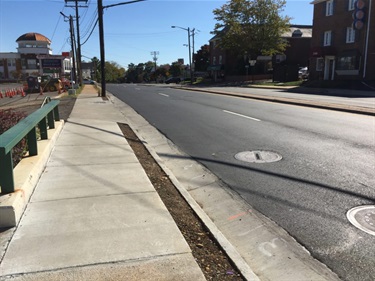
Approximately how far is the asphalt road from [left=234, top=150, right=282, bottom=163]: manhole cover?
0.15 metres

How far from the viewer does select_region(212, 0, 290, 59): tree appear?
178 feet

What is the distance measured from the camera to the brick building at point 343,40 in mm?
33312

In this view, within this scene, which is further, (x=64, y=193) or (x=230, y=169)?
(x=230, y=169)

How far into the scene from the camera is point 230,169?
6.86 meters

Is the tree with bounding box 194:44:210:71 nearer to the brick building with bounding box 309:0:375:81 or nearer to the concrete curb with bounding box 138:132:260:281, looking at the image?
the brick building with bounding box 309:0:375:81

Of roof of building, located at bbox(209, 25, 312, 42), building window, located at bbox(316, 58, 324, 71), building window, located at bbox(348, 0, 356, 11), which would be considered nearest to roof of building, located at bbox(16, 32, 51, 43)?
roof of building, located at bbox(209, 25, 312, 42)

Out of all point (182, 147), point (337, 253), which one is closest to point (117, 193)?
point (337, 253)

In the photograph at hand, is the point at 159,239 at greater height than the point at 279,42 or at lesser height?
lesser

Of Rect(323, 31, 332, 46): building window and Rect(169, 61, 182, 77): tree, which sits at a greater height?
Rect(323, 31, 332, 46): building window

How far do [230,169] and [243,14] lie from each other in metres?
52.2

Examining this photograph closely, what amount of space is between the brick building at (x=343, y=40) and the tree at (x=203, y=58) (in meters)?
49.7

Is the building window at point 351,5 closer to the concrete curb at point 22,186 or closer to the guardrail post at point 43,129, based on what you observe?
the guardrail post at point 43,129

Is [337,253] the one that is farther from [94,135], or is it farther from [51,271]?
[94,135]

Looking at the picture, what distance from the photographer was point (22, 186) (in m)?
4.71
